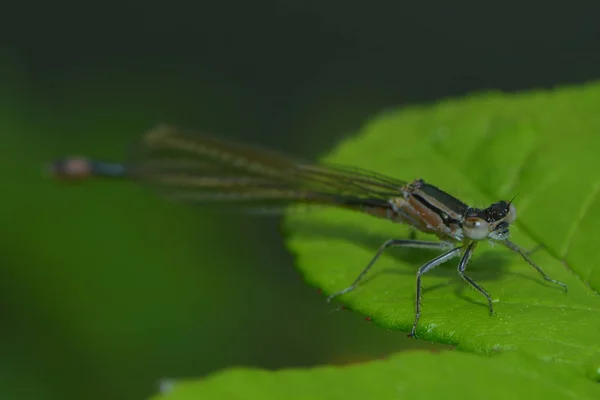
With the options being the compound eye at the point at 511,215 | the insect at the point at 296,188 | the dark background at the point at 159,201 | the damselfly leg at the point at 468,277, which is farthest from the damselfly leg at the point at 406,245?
the dark background at the point at 159,201

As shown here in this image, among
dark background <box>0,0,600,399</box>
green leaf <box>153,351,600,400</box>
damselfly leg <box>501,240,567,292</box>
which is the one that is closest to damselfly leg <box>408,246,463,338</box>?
damselfly leg <box>501,240,567,292</box>

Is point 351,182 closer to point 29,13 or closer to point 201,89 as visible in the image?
point 201,89

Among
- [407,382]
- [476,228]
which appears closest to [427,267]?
[476,228]

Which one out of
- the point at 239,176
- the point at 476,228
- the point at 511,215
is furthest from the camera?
the point at 239,176

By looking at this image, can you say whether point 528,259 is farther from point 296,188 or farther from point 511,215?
point 296,188

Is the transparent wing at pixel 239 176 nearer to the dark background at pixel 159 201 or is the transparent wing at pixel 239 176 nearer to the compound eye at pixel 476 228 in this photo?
the compound eye at pixel 476 228
